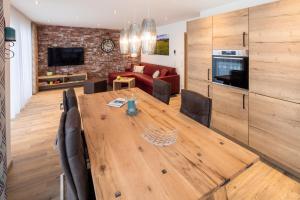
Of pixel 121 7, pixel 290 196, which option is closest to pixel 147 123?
pixel 290 196

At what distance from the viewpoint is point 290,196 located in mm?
1902

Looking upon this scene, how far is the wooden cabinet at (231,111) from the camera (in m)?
2.79

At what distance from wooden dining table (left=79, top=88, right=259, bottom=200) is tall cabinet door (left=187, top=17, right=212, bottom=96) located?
1746 mm

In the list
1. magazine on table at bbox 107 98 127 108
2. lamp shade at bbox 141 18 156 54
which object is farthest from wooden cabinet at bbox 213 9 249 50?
magazine on table at bbox 107 98 127 108

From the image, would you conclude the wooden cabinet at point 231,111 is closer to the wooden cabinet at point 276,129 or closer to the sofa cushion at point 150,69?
the wooden cabinet at point 276,129

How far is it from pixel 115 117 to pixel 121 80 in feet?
15.4

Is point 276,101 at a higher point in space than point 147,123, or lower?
higher

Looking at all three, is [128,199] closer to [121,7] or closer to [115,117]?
[115,117]

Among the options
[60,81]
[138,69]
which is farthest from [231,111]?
[60,81]

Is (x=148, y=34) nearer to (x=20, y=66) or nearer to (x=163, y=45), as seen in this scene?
(x=20, y=66)

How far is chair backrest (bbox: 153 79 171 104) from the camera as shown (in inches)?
104

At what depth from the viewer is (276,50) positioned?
7.52 feet

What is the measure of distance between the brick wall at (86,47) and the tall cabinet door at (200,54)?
5698 millimetres

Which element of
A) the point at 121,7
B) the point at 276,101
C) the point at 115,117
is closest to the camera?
the point at 115,117
